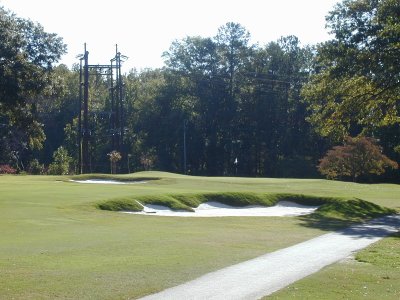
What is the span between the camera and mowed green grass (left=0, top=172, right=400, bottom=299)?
1182cm

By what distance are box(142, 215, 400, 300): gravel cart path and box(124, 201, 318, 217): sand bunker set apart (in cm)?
956

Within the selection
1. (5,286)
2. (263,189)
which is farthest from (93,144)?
(5,286)

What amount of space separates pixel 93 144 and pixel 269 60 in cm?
2637

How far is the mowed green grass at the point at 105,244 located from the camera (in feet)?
38.8

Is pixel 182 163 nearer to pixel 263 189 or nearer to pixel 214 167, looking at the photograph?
pixel 214 167

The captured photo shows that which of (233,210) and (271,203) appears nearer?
(233,210)

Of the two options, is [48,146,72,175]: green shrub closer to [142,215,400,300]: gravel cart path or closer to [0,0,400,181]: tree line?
[0,0,400,181]: tree line

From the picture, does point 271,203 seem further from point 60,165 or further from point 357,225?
point 60,165

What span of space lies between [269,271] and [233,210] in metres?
20.4

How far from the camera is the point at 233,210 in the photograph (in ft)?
113

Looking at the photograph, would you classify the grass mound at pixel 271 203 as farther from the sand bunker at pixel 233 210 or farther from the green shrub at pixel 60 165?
the green shrub at pixel 60 165

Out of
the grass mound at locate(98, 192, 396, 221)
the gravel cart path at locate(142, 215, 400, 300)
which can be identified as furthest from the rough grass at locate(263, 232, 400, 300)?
the grass mound at locate(98, 192, 396, 221)

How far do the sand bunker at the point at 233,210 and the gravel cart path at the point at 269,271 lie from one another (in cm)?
956

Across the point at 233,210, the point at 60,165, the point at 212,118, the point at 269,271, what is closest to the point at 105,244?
the point at 269,271
